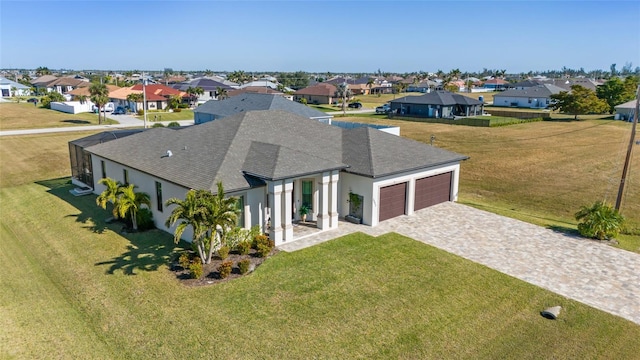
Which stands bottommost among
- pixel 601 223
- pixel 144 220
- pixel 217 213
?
pixel 144 220

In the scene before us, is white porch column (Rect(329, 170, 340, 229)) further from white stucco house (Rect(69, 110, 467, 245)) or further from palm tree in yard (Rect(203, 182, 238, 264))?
palm tree in yard (Rect(203, 182, 238, 264))

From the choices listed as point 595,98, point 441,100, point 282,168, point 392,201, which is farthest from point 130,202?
point 595,98

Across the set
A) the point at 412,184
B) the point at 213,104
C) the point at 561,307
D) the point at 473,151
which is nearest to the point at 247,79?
the point at 213,104

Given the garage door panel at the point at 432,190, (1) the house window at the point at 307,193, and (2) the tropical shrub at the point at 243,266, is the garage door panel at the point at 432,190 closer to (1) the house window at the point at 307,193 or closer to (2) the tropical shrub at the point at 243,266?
(1) the house window at the point at 307,193

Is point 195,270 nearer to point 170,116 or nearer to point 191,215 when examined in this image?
point 191,215

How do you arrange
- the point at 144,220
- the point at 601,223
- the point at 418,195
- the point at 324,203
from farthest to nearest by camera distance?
the point at 418,195 → the point at 144,220 → the point at 601,223 → the point at 324,203

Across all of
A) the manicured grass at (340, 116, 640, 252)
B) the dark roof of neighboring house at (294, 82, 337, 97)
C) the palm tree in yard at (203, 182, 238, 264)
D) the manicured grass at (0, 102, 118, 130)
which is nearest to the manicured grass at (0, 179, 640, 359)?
the palm tree in yard at (203, 182, 238, 264)

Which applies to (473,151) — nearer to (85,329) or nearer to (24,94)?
(85,329)
